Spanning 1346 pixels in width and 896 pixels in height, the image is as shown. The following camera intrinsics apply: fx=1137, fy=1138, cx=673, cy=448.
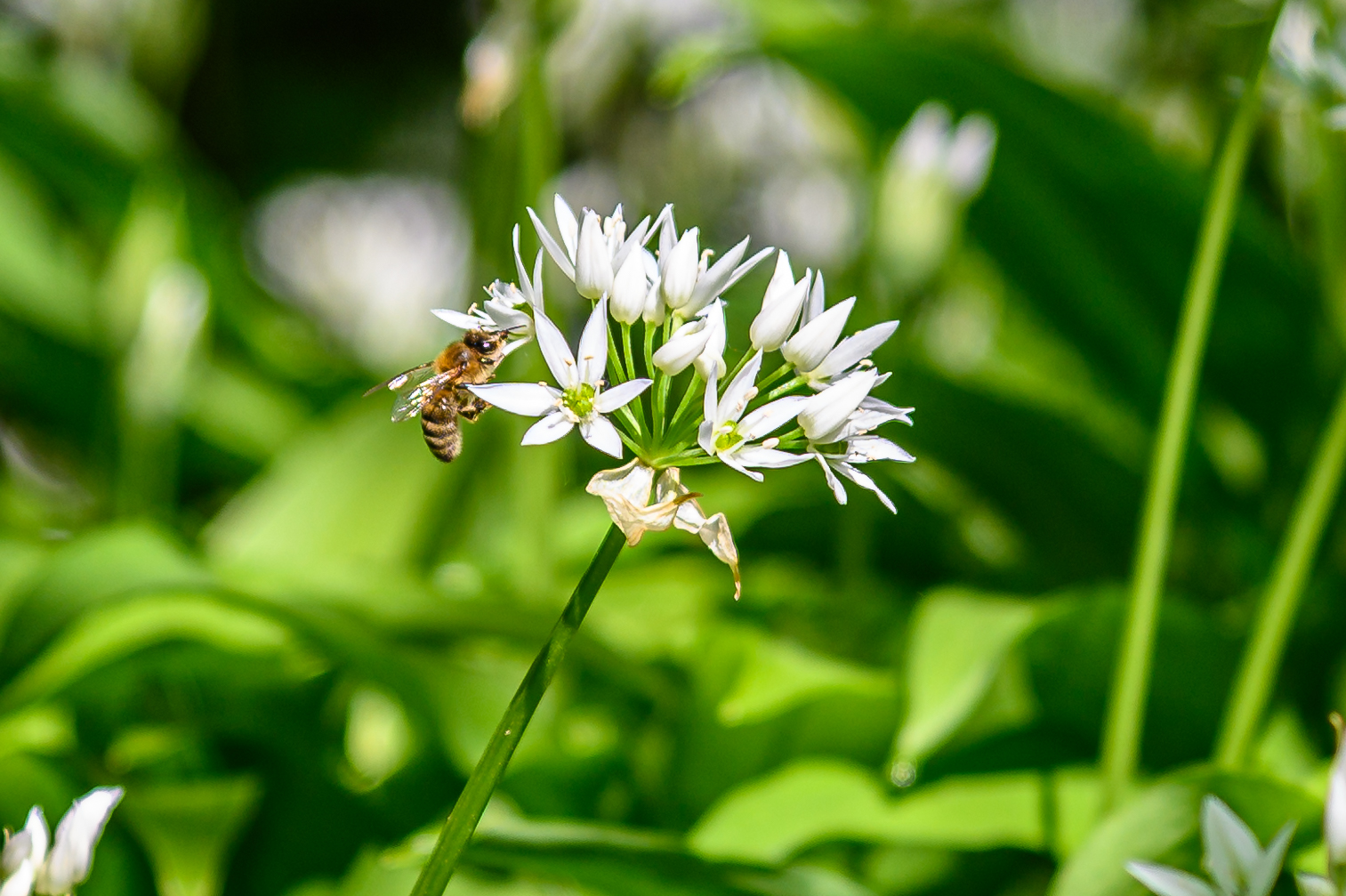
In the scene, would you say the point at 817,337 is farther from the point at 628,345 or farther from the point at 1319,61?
the point at 1319,61

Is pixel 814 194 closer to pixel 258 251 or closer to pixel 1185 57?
pixel 1185 57

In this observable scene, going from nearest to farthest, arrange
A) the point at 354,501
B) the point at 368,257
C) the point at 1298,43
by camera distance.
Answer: the point at 1298,43 → the point at 354,501 → the point at 368,257

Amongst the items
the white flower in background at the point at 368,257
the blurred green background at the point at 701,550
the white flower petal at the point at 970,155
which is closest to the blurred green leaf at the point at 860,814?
the blurred green background at the point at 701,550

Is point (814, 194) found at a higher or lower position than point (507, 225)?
higher

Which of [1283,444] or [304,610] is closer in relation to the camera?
[304,610]

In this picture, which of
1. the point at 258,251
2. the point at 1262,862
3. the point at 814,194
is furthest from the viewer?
the point at 258,251

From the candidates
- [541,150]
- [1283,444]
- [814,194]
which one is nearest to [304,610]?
[541,150]

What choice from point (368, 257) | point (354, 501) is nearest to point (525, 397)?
point (354, 501)
